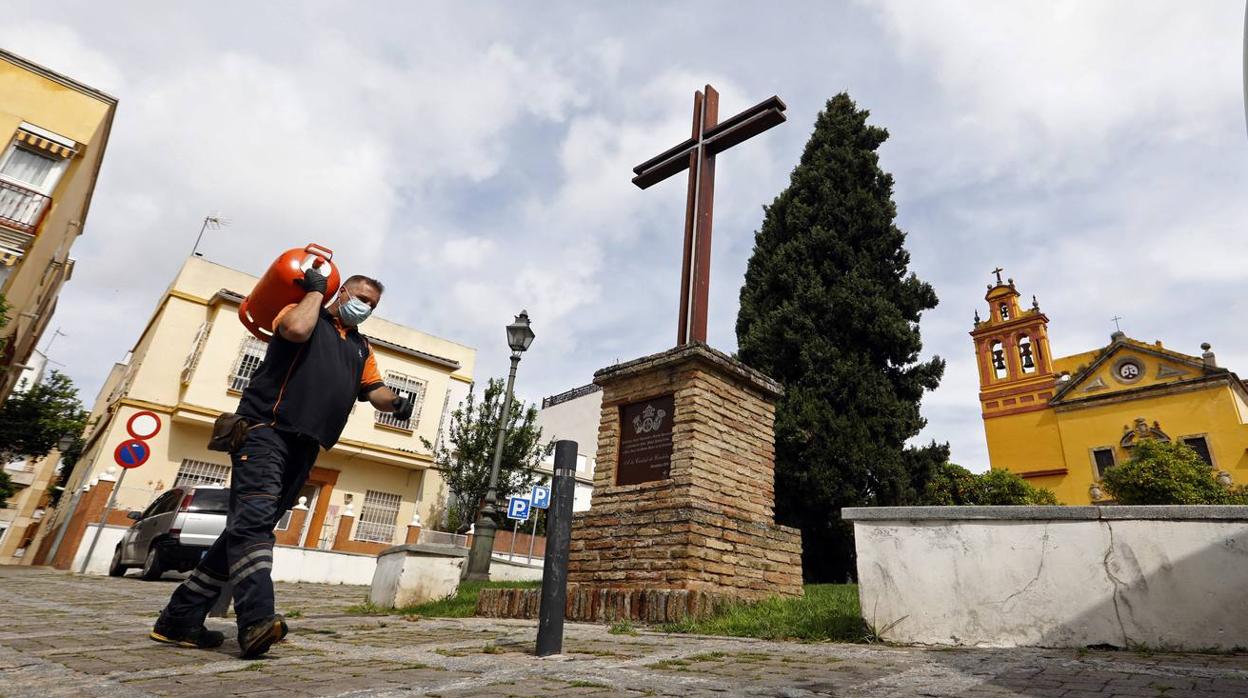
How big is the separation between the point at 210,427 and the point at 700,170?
15834 mm

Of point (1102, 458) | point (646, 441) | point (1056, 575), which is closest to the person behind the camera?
point (1056, 575)

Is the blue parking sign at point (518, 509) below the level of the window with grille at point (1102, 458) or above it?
below

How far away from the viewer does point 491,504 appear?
1013cm

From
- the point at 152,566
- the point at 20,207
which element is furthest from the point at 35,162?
the point at 152,566

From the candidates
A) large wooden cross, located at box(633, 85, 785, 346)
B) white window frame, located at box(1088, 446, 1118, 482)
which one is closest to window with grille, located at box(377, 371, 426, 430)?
large wooden cross, located at box(633, 85, 785, 346)

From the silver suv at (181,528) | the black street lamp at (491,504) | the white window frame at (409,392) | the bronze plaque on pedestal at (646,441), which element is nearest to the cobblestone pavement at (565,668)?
the bronze plaque on pedestal at (646,441)

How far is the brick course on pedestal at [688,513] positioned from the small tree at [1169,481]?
22803 mm

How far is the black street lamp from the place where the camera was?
9617 millimetres

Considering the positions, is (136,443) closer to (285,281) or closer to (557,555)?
(285,281)

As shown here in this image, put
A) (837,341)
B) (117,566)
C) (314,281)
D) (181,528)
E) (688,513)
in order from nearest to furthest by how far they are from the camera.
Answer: (314,281) < (688,513) < (181,528) < (117,566) < (837,341)

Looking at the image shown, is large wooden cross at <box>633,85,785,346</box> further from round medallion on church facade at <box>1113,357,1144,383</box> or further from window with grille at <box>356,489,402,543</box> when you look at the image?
round medallion on church facade at <box>1113,357,1144,383</box>

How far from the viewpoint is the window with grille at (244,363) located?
695 inches

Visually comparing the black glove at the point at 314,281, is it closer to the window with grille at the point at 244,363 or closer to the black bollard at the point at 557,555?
the black bollard at the point at 557,555

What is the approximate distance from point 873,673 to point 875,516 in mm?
1792
